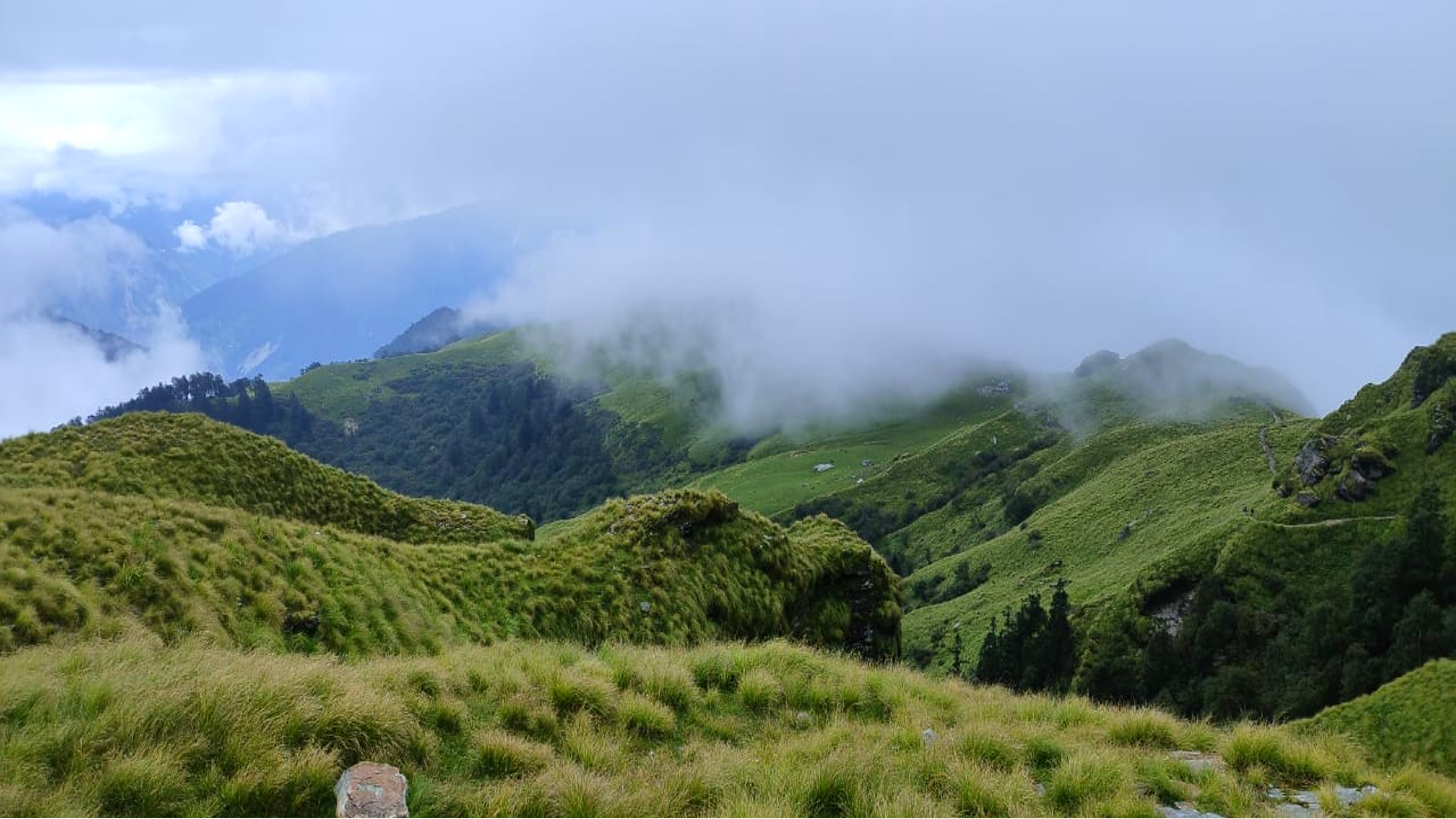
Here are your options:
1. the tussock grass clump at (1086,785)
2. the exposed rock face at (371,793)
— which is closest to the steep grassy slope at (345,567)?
the exposed rock face at (371,793)

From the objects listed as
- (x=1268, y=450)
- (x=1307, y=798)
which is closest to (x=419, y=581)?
(x=1307, y=798)

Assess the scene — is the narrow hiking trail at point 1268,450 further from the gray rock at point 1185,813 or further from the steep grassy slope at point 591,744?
the gray rock at point 1185,813

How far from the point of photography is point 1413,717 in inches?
1519

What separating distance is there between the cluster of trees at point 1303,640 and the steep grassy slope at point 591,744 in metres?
63.1

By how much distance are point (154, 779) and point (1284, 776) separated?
1424 cm

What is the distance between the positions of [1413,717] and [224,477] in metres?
54.7

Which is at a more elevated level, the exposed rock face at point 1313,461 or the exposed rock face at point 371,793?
the exposed rock face at point 371,793

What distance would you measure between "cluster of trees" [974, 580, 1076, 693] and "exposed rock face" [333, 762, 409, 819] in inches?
3686

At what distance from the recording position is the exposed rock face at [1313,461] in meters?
112

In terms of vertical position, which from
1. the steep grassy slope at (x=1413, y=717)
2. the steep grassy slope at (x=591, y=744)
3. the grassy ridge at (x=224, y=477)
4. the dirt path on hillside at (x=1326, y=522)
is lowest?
the steep grassy slope at (x=1413, y=717)

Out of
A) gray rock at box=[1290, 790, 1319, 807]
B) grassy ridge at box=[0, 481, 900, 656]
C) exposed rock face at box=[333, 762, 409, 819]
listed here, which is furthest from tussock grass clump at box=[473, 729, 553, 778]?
gray rock at box=[1290, 790, 1319, 807]

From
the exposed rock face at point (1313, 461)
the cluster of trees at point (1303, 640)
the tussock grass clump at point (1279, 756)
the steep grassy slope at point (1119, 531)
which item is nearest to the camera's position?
the tussock grass clump at point (1279, 756)

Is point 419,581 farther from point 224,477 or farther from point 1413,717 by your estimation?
point 1413,717

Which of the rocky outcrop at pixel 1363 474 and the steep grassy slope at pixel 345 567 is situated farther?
the rocky outcrop at pixel 1363 474
